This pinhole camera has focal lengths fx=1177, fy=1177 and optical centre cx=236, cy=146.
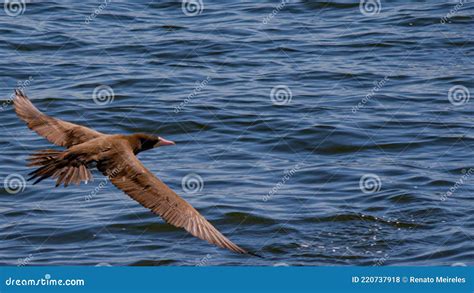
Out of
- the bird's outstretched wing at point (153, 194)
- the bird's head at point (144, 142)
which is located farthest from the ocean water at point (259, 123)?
the bird's outstretched wing at point (153, 194)

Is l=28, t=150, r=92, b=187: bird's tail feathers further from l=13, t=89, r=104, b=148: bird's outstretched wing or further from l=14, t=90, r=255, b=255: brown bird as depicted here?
l=13, t=89, r=104, b=148: bird's outstretched wing

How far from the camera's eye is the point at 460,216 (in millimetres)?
12406

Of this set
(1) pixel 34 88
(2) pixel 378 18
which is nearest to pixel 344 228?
(1) pixel 34 88

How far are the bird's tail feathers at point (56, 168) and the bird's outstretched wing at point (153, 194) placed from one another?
7.6 inches

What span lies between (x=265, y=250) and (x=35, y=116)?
2.64 metres

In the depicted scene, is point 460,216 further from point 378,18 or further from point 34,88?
point 378,18

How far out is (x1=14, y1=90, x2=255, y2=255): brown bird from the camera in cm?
960

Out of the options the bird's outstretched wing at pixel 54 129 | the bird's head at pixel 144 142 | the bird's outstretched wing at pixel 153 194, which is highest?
the bird's outstretched wing at pixel 54 129

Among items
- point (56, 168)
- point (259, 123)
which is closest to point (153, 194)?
point (56, 168)

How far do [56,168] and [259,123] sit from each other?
557 centimetres

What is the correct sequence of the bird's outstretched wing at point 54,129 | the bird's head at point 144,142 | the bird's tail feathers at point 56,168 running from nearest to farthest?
the bird's tail feathers at point 56,168 → the bird's head at point 144,142 → the bird's outstretched wing at point 54,129

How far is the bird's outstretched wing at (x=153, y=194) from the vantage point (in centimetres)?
939

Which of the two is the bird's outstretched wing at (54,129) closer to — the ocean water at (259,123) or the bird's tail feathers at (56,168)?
the bird's tail feathers at (56,168)

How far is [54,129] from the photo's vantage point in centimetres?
1096
